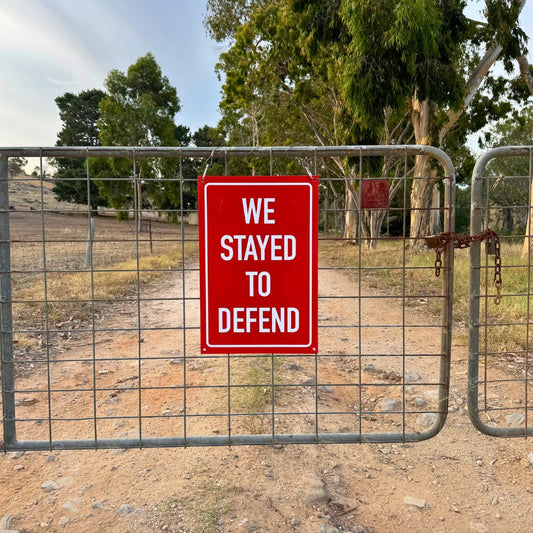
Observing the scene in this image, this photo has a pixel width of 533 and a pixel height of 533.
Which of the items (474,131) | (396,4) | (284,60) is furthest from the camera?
(474,131)

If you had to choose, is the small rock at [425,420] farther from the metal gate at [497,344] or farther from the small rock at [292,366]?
the small rock at [292,366]

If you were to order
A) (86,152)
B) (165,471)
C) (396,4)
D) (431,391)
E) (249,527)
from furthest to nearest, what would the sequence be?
(396,4) < (431,391) < (165,471) < (86,152) < (249,527)

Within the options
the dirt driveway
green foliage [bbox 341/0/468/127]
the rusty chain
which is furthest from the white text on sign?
green foliage [bbox 341/0/468/127]

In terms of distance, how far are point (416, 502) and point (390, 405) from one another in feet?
3.73

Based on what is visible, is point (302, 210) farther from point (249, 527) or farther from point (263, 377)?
point (263, 377)

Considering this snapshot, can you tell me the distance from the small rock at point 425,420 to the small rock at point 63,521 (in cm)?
242

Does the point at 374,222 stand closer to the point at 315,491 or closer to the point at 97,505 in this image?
the point at 315,491

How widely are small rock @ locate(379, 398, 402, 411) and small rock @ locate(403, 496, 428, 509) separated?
1065 mm

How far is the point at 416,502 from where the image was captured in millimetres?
2715

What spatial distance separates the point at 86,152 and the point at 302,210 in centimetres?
122

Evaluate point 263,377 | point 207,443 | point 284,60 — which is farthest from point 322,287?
point 284,60

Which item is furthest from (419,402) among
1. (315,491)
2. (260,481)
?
(260,481)

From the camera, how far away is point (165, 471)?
296cm

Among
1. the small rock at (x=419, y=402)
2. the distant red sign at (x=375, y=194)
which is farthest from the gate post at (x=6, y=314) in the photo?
the small rock at (x=419, y=402)
